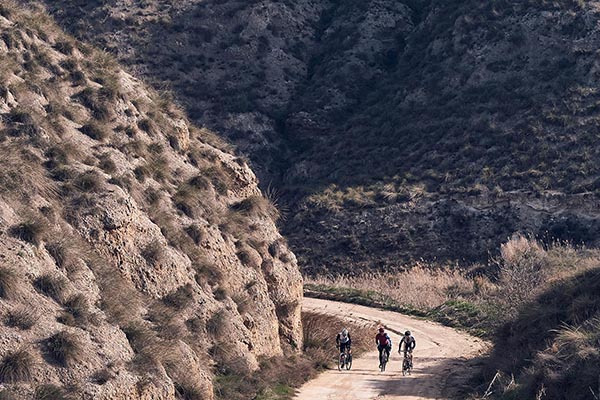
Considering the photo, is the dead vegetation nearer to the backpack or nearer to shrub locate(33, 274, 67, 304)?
the backpack

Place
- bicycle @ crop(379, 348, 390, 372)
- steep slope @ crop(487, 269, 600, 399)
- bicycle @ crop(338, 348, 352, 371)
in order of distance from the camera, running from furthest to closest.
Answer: bicycle @ crop(379, 348, 390, 372) < bicycle @ crop(338, 348, 352, 371) < steep slope @ crop(487, 269, 600, 399)

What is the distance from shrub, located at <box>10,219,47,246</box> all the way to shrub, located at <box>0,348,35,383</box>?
A: 376 centimetres

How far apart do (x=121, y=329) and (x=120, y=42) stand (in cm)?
5429

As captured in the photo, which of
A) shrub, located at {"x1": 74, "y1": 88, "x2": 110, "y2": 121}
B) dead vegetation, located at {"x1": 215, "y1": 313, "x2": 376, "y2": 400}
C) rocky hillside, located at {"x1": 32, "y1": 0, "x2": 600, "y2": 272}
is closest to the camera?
dead vegetation, located at {"x1": 215, "y1": 313, "x2": 376, "y2": 400}

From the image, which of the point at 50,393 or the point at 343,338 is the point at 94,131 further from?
the point at 50,393

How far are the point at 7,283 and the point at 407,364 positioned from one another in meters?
15.9

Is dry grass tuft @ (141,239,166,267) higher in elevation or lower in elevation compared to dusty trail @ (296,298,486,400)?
higher

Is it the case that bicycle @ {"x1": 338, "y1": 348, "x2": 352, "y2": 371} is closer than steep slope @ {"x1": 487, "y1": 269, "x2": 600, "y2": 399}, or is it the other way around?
steep slope @ {"x1": 487, "y1": 269, "x2": 600, "y2": 399}

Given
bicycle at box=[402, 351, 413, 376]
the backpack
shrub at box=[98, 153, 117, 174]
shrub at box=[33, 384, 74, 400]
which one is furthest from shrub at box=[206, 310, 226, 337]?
shrub at box=[33, 384, 74, 400]

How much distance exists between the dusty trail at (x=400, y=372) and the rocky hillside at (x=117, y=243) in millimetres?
2234

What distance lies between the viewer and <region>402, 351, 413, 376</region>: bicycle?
1225 inches

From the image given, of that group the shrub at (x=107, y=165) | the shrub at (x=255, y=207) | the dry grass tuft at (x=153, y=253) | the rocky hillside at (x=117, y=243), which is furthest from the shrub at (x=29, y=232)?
the shrub at (x=255, y=207)

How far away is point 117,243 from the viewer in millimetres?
24406

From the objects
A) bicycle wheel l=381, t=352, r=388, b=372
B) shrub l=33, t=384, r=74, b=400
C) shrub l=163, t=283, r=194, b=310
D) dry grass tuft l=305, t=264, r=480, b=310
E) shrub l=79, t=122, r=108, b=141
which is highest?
shrub l=79, t=122, r=108, b=141
